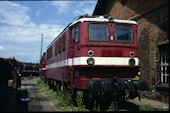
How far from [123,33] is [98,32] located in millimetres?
1097

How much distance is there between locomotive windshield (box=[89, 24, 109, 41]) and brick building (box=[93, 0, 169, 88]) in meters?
3.22

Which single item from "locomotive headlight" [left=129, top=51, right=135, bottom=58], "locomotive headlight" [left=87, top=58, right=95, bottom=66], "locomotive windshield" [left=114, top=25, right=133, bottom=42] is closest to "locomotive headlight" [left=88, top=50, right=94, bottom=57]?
"locomotive headlight" [left=87, top=58, right=95, bottom=66]

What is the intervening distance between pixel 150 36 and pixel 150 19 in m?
0.88

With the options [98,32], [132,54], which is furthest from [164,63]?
[98,32]

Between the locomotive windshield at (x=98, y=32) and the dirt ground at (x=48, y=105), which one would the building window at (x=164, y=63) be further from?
the locomotive windshield at (x=98, y=32)

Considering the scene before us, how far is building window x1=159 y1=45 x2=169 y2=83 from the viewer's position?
9469 mm

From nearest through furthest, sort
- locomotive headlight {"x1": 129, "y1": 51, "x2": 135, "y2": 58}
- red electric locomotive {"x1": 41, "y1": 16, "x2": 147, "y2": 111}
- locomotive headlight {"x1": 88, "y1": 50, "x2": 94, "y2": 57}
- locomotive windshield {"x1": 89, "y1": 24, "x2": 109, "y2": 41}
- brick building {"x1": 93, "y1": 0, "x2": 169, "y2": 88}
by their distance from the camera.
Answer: red electric locomotive {"x1": 41, "y1": 16, "x2": 147, "y2": 111}
locomotive headlight {"x1": 88, "y1": 50, "x2": 94, "y2": 57}
locomotive windshield {"x1": 89, "y1": 24, "x2": 109, "y2": 41}
locomotive headlight {"x1": 129, "y1": 51, "x2": 135, "y2": 58}
brick building {"x1": 93, "y1": 0, "x2": 169, "y2": 88}

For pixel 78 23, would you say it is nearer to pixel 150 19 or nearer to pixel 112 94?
pixel 112 94

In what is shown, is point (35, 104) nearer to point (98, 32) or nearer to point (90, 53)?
point (90, 53)

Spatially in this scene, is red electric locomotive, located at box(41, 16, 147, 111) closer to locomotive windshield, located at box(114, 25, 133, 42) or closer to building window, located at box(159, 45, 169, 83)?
locomotive windshield, located at box(114, 25, 133, 42)

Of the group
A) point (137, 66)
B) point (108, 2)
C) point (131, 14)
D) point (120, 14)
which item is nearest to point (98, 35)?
point (137, 66)

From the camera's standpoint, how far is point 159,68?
979 centimetres

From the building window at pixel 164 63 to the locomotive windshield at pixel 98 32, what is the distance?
11.3ft

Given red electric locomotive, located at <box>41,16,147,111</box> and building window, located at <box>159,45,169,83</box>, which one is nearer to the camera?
red electric locomotive, located at <box>41,16,147,111</box>
